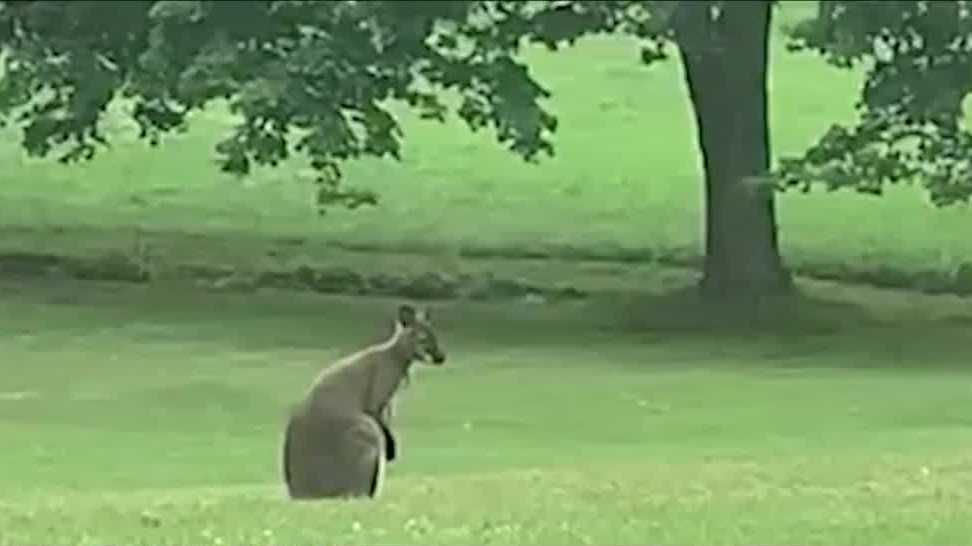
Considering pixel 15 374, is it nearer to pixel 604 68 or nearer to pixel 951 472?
pixel 951 472

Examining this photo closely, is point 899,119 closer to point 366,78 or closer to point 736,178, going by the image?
point 736,178

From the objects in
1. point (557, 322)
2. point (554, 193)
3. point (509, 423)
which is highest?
point (509, 423)

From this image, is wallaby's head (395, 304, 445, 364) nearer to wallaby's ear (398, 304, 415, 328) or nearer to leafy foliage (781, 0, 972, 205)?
wallaby's ear (398, 304, 415, 328)

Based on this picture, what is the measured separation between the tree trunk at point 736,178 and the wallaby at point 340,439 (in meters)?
16.5

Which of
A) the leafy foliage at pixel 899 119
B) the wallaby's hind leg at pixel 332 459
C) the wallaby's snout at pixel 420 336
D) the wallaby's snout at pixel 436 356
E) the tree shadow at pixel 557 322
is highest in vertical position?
the wallaby's hind leg at pixel 332 459

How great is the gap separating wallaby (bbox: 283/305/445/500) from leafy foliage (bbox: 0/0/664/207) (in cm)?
1244

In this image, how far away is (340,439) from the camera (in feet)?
49.4

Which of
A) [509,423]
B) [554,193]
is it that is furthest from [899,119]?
[554,193]

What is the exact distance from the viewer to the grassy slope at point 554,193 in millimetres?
38562

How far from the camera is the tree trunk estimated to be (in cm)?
3250

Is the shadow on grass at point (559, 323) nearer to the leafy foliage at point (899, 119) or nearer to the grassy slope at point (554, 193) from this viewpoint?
the leafy foliage at point (899, 119)

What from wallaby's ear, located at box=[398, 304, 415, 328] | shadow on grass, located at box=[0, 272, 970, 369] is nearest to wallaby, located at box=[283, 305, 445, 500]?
wallaby's ear, located at box=[398, 304, 415, 328]

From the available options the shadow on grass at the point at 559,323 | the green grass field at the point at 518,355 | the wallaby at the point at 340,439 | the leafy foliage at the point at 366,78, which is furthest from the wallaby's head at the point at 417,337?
the shadow on grass at the point at 559,323

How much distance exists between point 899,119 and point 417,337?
14.7m
